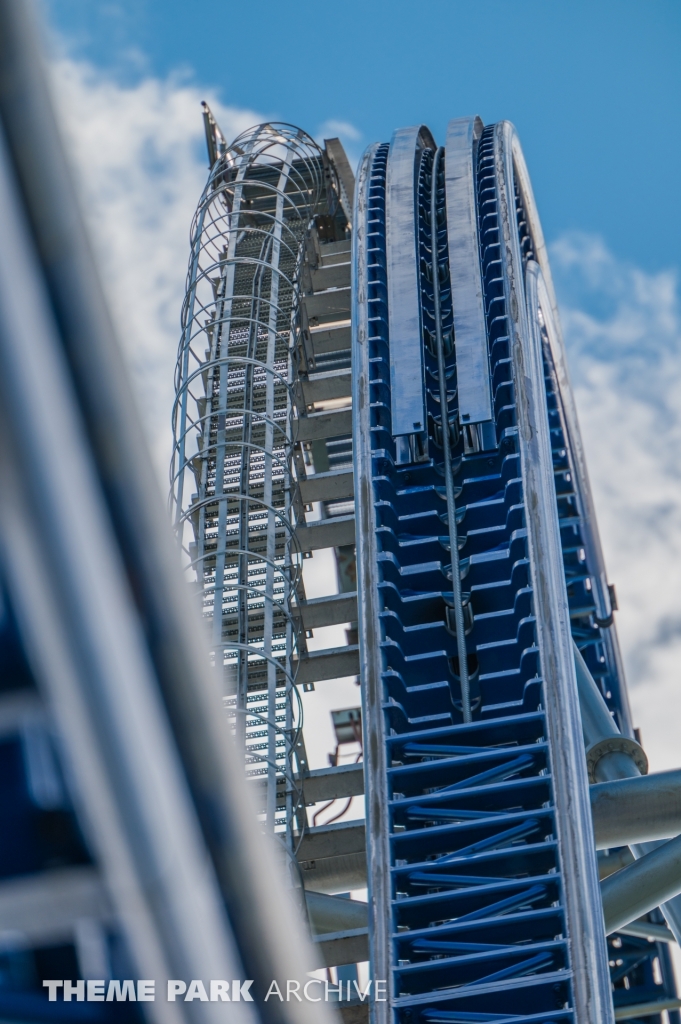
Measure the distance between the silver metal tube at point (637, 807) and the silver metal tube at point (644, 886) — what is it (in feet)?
1.54

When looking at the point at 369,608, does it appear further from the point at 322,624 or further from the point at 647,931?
the point at 647,931

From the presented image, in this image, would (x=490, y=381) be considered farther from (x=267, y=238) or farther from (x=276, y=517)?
(x=267, y=238)

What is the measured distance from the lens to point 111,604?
5.55 feet

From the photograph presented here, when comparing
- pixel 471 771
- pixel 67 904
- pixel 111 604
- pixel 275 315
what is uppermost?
pixel 275 315

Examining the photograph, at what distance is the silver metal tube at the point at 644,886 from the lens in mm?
11578

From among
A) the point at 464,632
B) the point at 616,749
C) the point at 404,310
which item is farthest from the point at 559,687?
the point at 404,310

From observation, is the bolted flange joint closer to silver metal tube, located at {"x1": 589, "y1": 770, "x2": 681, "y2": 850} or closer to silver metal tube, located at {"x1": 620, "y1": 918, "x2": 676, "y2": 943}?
silver metal tube, located at {"x1": 589, "y1": 770, "x2": 681, "y2": 850}

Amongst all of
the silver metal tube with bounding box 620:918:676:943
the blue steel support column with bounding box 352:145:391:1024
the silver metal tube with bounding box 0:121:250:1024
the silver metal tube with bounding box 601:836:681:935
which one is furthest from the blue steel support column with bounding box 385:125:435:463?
the silver metal tube with bounding box 0:121:250:1024

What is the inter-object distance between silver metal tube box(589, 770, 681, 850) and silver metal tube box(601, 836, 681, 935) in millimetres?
468

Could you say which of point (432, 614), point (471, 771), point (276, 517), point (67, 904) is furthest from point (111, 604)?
point (276, 517)

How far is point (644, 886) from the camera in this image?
459 inches

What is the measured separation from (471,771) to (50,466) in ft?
32.5

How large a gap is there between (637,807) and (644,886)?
0.79 m

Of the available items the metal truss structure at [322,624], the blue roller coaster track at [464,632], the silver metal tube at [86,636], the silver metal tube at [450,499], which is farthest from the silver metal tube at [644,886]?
the silver metal tube at [86,636]
